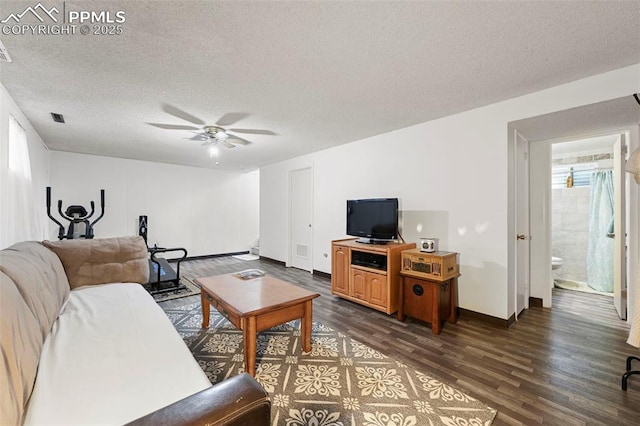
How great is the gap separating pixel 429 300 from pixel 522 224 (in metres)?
1.70

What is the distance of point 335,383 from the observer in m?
1.89

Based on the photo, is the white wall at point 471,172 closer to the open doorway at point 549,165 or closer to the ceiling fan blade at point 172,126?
the open doorway at point 549,165

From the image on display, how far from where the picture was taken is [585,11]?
152 centimetres

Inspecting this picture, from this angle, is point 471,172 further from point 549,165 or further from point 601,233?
point 601,233

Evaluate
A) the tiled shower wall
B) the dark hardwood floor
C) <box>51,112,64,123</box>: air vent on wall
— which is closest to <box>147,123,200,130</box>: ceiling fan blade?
<box>51,112,64,123</box>: air vent on wall

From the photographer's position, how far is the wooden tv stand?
120 inches

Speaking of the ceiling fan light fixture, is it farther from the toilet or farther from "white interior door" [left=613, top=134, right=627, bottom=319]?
the toilet

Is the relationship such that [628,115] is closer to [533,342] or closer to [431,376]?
[533,342]

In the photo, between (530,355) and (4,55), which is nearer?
(4,55)

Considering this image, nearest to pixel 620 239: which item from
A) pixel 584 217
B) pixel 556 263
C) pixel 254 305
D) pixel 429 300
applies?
pixel 556 263

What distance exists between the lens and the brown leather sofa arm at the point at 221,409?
775 mm

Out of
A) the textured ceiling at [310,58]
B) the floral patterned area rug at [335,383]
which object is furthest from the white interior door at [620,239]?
the floral patterned area rug at [335,383]

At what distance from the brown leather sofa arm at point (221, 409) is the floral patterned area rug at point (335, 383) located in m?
0.84
